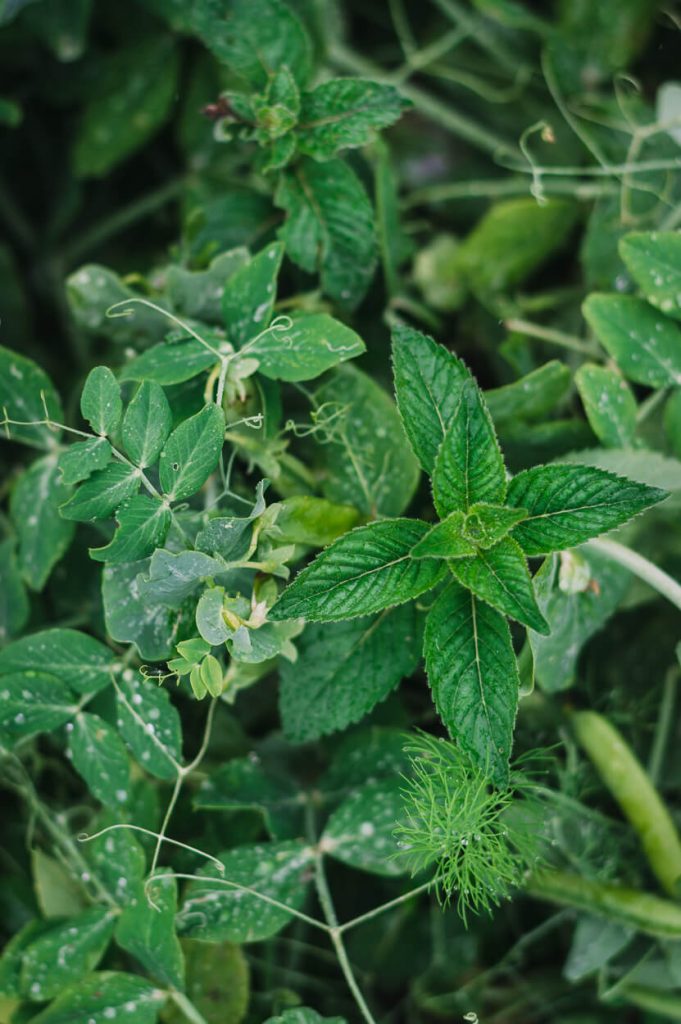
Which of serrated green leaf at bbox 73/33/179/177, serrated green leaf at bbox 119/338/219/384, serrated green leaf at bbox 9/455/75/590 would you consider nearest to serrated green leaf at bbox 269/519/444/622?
serrated green leaf at bbox 119/338/219/384

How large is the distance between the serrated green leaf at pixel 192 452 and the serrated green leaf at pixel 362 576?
0.37 feet

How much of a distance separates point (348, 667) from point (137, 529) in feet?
0.83

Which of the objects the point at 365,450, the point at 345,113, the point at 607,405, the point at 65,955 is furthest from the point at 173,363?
the point at 65,955

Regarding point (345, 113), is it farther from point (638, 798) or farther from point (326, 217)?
point (638, 798)

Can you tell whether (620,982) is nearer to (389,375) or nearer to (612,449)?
(612,449)

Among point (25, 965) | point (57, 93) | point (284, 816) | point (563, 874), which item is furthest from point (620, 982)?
point (57, 93)

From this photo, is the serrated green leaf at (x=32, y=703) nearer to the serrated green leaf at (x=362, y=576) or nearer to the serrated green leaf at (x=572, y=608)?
the serrated green leaf at (x=362, y=576)

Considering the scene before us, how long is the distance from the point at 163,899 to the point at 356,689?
10.1 inches

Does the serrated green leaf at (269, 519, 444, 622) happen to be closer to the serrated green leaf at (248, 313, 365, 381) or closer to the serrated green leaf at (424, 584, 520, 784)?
the serrated green leaf at (424, 584, 520, 784)

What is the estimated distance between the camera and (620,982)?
963 millimetres

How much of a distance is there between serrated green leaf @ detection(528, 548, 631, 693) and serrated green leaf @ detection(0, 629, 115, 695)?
412 millimetres

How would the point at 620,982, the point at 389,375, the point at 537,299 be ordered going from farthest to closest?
the point at 537,299 → the point at 389,375 → the point at 620,982

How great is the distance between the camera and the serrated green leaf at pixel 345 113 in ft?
3.01

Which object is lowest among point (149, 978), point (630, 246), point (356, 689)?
point (149, 978)
